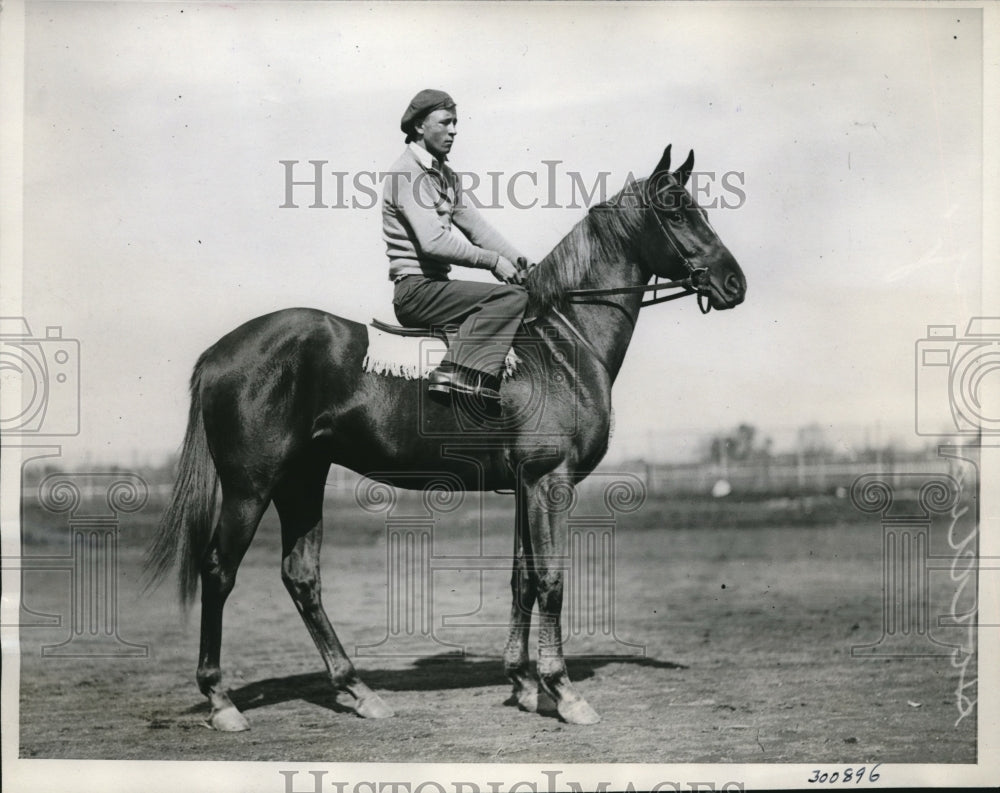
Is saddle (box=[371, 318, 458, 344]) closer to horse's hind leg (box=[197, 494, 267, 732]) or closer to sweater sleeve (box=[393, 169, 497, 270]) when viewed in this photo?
sweater sleeve (box=[393, 169, 497, 270])

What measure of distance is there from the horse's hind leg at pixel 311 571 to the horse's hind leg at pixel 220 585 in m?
0.22

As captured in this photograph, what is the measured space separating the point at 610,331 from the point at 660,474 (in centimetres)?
113

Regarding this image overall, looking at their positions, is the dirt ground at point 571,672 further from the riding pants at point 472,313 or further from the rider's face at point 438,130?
the rider's face at point 438,130

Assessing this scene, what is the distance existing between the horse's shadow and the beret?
2.79 meters

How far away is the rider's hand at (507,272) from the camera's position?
4773mm

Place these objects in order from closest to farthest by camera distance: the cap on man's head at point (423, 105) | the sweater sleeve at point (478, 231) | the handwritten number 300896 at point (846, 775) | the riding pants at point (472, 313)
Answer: the riding pants at point (472, 313) → the handwritten number 300896 at point (846, 775) → the cap on man's head at point (423, 105) → the sweater sleeve at point (478, 231)

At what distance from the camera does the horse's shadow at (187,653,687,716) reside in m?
5.07

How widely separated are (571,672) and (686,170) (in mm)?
2581

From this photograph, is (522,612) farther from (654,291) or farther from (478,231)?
(478,231)

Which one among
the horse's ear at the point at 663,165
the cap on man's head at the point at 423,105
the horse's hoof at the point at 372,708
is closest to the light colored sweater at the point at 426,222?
the cap on man's head at the point at 423,105

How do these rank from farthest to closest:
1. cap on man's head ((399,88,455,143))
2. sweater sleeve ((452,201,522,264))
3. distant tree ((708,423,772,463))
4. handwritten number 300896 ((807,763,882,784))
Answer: distant tree ((708,423,772,463)) < sweater sleeve ((452,201,522,264)) < cap on man's head ((399,88,455,143)) < handwritten number 300896 ((807,763,882,784))

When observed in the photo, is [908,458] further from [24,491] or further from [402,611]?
[24,491]

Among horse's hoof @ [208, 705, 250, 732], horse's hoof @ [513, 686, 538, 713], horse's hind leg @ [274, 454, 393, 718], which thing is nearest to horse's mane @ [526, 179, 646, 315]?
horse's hind leg @ [274, 454, 393, 718]

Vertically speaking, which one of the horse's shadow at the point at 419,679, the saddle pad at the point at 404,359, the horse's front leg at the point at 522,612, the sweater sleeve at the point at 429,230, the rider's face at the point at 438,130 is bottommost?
the horse's shadow at the point at 419,679
